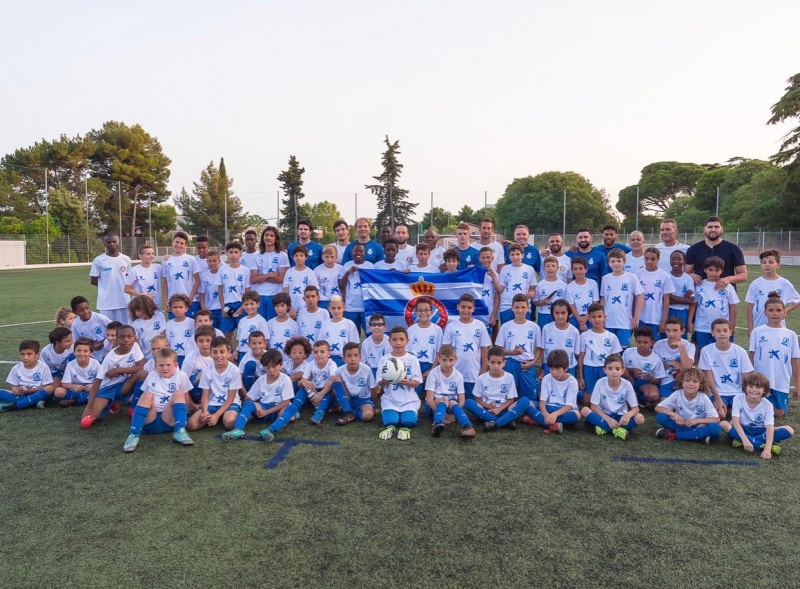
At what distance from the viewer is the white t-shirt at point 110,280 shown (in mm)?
7418

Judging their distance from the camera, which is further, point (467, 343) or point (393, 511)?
point (467, 343)

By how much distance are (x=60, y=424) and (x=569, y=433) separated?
486 cm

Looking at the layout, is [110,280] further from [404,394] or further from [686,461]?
[686,461]

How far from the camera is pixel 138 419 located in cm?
493

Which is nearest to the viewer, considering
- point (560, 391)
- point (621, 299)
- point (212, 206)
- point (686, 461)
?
point (686, 461)

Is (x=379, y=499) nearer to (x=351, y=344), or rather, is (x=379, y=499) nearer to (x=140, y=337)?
(x=351, y=344)

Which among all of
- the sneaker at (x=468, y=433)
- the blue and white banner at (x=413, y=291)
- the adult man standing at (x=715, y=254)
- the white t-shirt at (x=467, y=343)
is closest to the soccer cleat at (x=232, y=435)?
the sneaker at (x=468, y=433)

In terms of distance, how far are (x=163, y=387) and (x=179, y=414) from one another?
0.34m

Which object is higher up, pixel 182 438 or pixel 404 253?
pixel 404 253

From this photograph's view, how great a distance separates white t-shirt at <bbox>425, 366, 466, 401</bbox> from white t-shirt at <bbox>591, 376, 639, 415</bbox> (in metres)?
1.26

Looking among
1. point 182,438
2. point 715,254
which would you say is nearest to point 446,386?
point 182,438

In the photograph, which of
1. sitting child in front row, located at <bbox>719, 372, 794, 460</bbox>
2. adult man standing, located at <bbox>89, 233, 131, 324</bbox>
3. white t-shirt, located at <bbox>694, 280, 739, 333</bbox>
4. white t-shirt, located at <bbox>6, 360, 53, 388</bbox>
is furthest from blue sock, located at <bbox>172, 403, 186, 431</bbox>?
white t-shirt, located at <bbox>694, 280, 739, 333</bbox>

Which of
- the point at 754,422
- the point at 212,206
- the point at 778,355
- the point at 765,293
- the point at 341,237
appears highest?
the point at 212,206

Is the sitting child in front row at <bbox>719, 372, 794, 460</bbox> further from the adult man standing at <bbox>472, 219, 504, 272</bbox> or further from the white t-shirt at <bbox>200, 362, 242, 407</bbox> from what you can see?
the white t-shirt at <bbox>200, 362, 242, 407</bbox>
